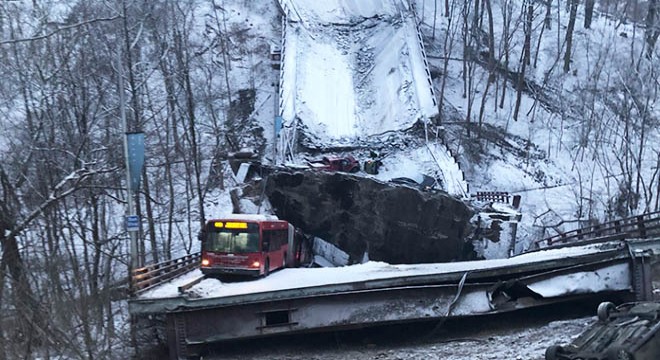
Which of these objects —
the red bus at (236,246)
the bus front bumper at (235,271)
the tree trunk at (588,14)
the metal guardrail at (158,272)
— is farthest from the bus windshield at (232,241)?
the tree trunk at (588,14)

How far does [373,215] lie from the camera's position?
31000 millimetres

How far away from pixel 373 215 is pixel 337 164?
416 cm

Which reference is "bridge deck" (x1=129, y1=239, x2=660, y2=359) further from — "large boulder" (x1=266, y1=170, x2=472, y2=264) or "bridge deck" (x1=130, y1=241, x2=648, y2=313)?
"large boulder" (x1=266, y1=170, x2=472, y2=264)

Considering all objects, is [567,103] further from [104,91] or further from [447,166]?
[104,91]

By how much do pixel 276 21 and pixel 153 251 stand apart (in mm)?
27874

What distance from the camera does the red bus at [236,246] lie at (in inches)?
810

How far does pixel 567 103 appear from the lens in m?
50.0

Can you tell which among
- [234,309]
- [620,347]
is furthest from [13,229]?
[620,347]

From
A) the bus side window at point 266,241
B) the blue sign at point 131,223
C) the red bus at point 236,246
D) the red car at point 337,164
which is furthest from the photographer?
the red car at point 337,164

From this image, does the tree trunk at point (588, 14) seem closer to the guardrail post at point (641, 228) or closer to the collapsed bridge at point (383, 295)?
the guardrail post at point (641, 228)

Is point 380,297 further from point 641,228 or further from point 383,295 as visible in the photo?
point 641,228

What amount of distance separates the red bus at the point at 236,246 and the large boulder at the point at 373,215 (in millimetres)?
10178

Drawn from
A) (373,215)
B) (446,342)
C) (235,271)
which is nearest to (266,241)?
(235,271)

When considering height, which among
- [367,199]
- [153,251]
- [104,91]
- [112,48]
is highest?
[112,48]
